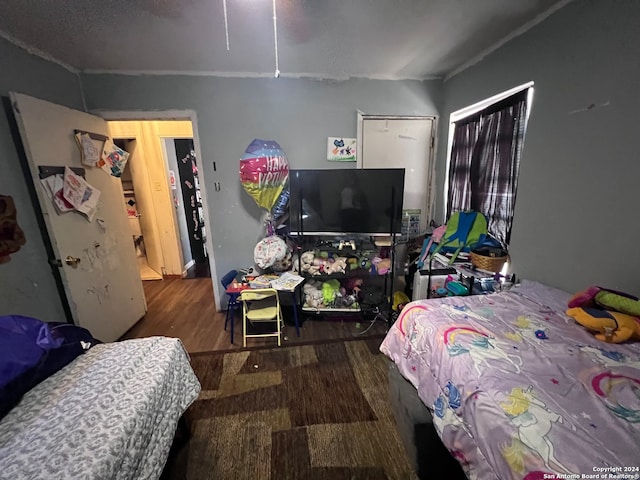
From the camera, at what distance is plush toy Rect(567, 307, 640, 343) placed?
1125 mm

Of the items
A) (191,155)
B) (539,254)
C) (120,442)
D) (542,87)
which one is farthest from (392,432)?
(191,155)

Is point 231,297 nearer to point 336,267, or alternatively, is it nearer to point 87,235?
point 336,267

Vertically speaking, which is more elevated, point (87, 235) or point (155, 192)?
point (155, 192)

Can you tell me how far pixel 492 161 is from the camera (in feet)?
7.05

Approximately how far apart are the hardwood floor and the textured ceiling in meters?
2.38

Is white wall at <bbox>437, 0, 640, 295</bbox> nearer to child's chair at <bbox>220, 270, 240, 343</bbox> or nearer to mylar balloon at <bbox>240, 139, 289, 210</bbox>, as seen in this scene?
mylar balloon at <bbox>240, 139, 289, 210</bbox>

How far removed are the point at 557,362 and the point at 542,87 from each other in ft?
5.54

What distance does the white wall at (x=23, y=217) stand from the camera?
1.65 m

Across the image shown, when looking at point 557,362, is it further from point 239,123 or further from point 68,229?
point 68,229

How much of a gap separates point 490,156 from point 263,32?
2010 millimetres

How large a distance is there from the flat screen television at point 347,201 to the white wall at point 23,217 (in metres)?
1.89

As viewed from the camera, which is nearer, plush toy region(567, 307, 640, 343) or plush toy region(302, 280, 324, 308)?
plush toy region(567, 307, 640, 343)

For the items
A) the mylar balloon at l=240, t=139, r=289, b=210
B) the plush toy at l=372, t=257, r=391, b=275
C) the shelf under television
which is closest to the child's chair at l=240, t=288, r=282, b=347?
the shelf under television

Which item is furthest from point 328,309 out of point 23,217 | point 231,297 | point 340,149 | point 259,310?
point 23,217
